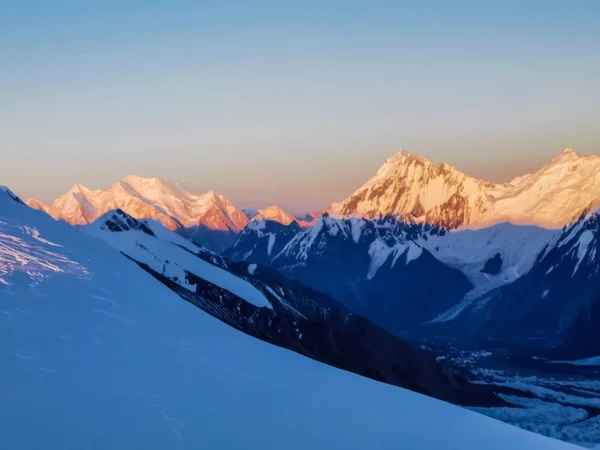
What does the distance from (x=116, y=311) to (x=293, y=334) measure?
127344 mm

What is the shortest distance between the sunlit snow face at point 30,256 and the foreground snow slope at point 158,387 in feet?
0.47

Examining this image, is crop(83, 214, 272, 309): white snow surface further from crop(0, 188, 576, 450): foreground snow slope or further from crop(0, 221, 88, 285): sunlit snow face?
crop(0, 188, 576, 450): foreground snow slope

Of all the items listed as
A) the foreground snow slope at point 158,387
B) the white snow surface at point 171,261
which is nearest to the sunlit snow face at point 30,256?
the foreground snow slope at point 158,387

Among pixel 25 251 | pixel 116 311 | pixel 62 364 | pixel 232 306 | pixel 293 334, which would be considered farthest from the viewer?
pixel 293 334

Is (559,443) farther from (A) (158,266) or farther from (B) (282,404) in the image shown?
(A) (158,266)

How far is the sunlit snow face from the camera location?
46.2 meters

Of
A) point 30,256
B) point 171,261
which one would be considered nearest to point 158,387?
point 30,256

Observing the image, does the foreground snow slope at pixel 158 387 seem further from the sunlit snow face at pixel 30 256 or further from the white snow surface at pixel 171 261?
the white snow surface at pixel 171 261

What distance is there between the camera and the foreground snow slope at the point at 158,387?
1264 inches

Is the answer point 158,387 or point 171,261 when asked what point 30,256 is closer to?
point 158,387

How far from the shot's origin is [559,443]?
1538 inches

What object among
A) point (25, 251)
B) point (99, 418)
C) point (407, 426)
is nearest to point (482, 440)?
point (407, 426)

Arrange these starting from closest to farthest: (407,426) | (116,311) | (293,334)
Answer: (407,426)
(116,311)
(293,334)

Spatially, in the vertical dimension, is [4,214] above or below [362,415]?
above
